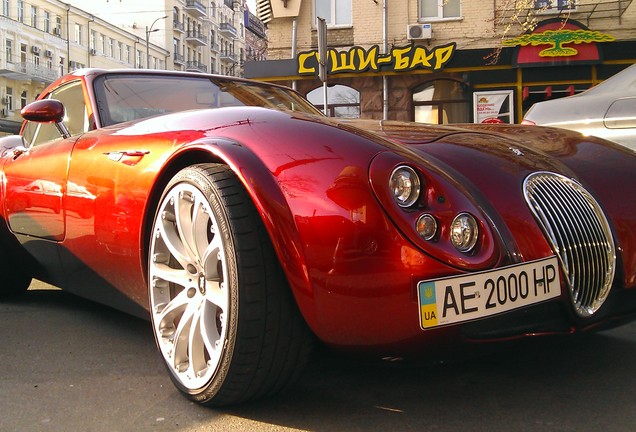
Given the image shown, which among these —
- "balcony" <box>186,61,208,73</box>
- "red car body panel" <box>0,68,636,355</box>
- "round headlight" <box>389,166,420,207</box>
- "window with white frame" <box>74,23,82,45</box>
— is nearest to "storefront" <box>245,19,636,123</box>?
"red car body panel" <box>0,68,636,355</box>

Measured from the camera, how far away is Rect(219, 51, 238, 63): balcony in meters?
80.4

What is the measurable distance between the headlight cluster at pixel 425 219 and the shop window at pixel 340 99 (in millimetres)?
14213

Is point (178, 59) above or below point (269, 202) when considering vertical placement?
above

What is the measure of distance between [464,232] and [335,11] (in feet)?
50.3

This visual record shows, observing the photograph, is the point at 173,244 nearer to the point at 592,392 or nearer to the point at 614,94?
the point at 592,392

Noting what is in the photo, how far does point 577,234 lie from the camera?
2027mm

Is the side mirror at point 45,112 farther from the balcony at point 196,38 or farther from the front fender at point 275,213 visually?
the balcony at point 196,38

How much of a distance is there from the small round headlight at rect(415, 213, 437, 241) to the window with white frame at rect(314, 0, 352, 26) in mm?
15194

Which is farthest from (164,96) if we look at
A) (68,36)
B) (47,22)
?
(68,36)

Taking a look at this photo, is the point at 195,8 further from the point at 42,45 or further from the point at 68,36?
the point at 42,45

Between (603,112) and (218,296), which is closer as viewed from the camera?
(218,296)

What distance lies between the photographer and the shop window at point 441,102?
15340 mm

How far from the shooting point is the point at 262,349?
1.84 metres

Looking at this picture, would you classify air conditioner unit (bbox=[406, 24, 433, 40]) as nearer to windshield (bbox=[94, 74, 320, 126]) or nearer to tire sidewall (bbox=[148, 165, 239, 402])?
windshield (bbox=[94, 74, 320, 126])
